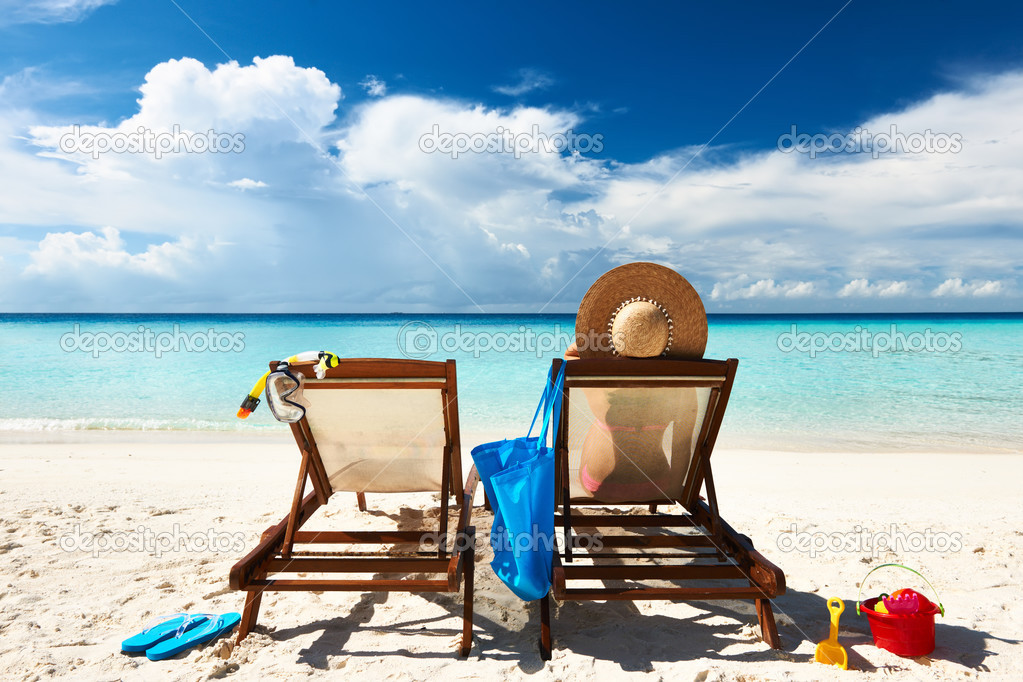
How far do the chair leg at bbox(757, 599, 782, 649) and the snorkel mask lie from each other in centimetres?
227

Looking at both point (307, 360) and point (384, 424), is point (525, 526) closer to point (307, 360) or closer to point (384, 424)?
point (384, 424)

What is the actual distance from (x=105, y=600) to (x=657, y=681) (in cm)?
279

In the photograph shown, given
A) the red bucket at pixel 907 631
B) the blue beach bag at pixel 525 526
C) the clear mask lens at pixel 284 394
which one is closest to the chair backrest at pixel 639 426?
the blue beach bag at pixel 525 526

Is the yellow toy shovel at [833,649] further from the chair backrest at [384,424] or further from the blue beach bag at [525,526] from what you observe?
the chair backrest at [384,424]

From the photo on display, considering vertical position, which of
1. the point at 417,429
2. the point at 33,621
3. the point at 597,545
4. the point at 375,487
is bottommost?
the point at 33,621

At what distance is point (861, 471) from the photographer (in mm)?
6047

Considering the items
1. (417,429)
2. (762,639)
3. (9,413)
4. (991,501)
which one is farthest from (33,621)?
(9,413)

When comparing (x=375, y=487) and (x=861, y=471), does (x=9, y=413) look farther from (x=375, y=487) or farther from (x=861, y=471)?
(x=861, y=471)

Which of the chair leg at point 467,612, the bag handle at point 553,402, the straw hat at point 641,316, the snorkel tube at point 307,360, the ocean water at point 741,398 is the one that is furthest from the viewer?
the ocean water at point 741,398

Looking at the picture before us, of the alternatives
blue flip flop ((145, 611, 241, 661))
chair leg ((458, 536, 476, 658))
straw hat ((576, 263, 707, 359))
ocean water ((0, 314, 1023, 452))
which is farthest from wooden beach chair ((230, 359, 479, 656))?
ocean water ((0, 314, 1023, 452))

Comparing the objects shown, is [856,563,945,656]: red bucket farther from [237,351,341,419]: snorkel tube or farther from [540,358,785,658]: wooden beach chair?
[237,351,341,419]: snorkel tube

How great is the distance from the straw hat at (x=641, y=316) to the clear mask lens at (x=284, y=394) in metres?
1.42

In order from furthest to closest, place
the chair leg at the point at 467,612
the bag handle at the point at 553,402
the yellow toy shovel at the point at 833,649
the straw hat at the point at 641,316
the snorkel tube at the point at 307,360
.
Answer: the straw hat at the point at 641,316, the bag handle at the point at 553,402, the snorkel tube at the point at 307,360, the chair leg at the point at 467,612, the yellow toy shovel at the point at 833,649

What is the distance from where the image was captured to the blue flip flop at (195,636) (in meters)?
2.45
